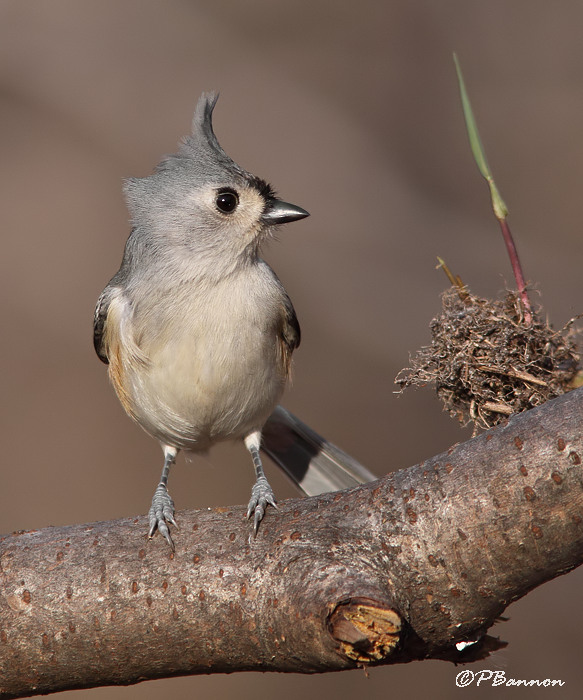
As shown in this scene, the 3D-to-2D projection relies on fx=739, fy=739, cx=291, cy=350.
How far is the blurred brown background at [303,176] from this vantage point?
509 centimetres

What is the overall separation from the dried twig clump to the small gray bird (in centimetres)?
82

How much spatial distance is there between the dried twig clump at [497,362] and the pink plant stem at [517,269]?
0.02 metres

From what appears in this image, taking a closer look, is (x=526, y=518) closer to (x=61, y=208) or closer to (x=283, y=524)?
(x=283, y=524)

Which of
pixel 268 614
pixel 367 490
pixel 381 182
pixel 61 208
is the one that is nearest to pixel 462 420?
pixel 367 490

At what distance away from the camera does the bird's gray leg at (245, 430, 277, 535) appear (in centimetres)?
210

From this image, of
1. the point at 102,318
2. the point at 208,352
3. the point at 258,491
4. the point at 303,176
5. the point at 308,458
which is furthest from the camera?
the point at 303,176

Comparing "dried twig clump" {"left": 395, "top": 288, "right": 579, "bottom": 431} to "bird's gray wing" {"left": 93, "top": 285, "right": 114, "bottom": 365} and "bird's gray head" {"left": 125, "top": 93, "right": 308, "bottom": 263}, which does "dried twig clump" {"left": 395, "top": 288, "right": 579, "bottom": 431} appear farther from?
"bird's gray wing" {"left": 93, "top": 285, "right": 114, "bottom": 365}

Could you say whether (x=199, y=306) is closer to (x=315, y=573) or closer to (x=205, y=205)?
(x=205, y=205)

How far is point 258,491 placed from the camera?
2.55m

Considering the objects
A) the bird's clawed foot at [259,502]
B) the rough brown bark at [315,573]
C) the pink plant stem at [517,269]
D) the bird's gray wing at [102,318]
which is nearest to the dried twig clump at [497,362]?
the pink plant stem at [517,269]

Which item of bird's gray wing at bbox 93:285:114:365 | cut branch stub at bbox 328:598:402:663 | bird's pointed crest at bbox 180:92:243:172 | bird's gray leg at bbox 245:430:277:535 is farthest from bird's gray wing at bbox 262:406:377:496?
cut branch stub at bbox 328:598:402:663

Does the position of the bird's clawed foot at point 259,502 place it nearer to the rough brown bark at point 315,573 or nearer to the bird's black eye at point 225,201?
the rough brown bark at point 315,573

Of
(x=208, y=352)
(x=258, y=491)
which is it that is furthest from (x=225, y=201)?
(x=258, y=491)

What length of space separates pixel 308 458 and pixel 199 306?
3.44 ft
